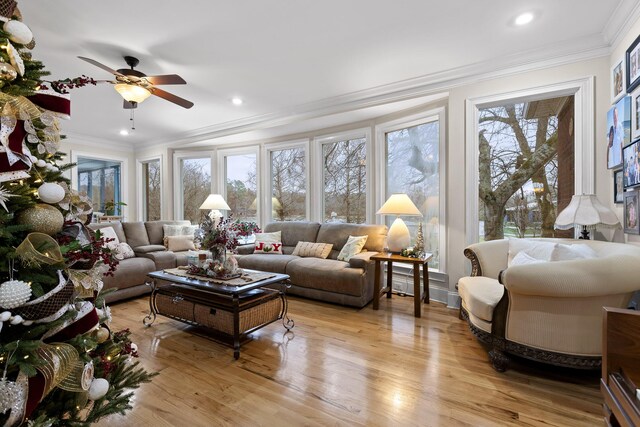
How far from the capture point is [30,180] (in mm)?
1006

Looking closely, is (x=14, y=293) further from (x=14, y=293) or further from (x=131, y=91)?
(x=131, y=91)

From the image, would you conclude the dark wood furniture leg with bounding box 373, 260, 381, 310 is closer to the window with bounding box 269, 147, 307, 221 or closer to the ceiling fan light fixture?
the window with bounding box 269, 147, 307, 221

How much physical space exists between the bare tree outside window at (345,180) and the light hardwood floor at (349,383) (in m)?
2.33

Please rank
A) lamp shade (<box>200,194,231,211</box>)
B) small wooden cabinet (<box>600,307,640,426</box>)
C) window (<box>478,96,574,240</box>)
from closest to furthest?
small wooden cabinet (<box>600,307,640,426</box>), window (<box>478,96,574,240</box>), lamp shade (<box>200,194,231,211</box>)

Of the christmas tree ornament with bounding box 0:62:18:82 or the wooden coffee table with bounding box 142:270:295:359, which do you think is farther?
the wooden coffee table with bounding box 142:270:295:359

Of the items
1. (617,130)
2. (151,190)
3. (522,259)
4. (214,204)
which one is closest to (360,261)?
(522,259)

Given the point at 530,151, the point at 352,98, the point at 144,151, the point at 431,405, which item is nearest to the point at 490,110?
the point at 530,151

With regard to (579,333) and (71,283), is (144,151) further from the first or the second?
(579,333)

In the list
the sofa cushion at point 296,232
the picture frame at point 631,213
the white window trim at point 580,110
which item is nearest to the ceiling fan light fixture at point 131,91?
the sofa cushion at point 296,232

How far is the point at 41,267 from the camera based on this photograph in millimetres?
954

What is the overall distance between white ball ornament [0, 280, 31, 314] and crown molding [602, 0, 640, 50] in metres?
3.90

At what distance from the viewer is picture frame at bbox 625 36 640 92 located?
2.23 meters

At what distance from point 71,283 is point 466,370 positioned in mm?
2395

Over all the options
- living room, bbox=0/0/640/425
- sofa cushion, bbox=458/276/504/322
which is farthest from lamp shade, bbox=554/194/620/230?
sofa cushion, bbox=458/276/504/322
